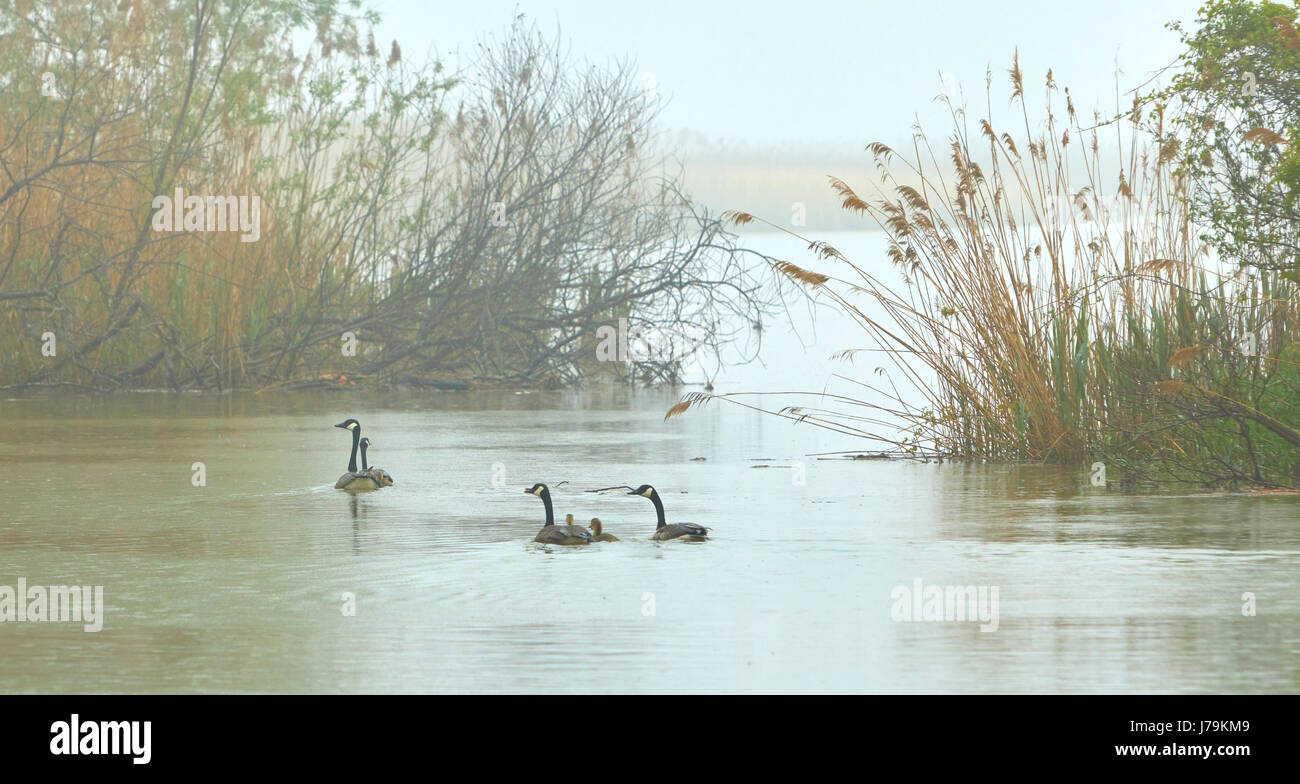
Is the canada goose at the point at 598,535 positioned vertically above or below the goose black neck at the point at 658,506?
below

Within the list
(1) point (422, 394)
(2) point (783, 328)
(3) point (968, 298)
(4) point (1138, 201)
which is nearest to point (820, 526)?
(3) point (968, 298)

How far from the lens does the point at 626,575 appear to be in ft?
24.1

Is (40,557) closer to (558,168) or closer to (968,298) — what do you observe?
(968,298)

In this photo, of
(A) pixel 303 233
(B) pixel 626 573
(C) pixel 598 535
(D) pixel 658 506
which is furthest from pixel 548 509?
(A) pixel 303 233

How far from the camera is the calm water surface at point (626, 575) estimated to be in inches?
216

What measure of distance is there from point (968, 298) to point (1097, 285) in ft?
2.67

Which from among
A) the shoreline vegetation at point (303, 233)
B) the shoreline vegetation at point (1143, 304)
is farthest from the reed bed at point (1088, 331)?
the shoreline vegetation at point (303, 233)

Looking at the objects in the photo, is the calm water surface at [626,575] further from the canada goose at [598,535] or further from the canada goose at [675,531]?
the canada goose at [598,535]

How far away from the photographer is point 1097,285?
37.5 feet

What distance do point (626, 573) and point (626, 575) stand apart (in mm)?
55

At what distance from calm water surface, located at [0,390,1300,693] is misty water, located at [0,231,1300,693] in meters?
0.02

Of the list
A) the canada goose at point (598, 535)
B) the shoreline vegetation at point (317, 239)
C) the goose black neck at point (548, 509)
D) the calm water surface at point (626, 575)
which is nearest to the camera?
the calm water surface at point (626, 575)

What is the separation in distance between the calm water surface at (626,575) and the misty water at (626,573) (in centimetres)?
2

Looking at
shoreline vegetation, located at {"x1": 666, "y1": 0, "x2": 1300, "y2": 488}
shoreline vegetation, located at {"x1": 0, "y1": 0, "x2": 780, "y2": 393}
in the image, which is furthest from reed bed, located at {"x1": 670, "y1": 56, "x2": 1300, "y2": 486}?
shoreline vegetation, located at {"x1": 0, "y1": 0, "x2": 780, "y2": 393}
